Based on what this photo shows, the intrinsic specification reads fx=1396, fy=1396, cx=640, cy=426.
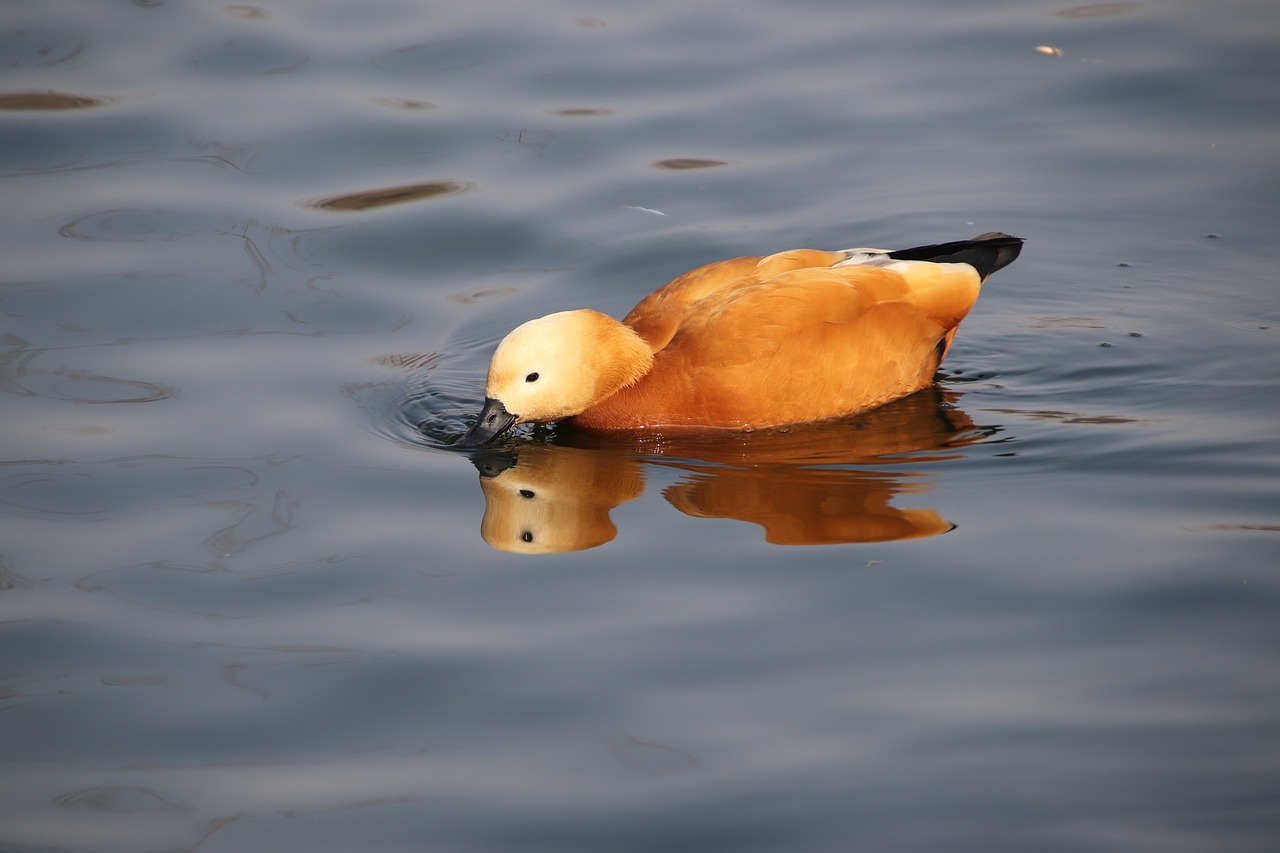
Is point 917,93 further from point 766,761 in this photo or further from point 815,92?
point 766,761

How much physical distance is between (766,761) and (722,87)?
21.0 ft

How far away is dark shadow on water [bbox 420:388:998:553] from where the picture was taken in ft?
17.2

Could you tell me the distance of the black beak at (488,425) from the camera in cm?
611

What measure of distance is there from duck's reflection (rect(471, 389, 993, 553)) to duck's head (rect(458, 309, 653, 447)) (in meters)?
0.15

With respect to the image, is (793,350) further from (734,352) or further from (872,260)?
(872,260)

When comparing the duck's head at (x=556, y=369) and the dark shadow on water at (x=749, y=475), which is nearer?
the dark shadow on water at (x=749, y=475)

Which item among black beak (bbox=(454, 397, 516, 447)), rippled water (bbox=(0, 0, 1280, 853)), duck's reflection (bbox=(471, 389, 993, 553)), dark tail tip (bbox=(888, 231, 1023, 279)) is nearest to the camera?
rippled water (bbox=(0, 0, 1280, 853))

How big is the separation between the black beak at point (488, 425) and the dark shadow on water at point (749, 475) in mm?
67

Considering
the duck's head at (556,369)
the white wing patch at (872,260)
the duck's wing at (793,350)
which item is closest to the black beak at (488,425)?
the duck's head at (556,369)

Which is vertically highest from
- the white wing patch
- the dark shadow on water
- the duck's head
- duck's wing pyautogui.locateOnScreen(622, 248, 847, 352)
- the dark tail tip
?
the dark tail tip

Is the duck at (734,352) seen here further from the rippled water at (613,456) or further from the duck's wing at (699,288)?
the rippled water at (613,456)

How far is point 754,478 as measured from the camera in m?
5.70

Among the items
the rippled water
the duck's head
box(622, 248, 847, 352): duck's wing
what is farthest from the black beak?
box(622, 248, 847, 352): duck's wing

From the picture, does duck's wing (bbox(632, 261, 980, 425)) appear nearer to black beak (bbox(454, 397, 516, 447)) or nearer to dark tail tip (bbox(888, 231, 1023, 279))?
dark tail tip (bbox(888, 231, 1023, 279))
